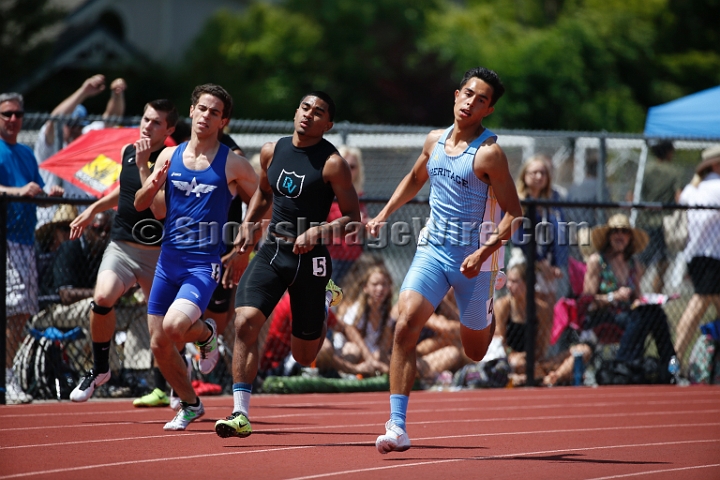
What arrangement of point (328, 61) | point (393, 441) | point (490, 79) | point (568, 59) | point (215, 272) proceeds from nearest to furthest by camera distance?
point (393, 441) < point (490, 79) < point (215, 272) < point (568, 59) < point (328, 61)

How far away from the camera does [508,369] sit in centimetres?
1133

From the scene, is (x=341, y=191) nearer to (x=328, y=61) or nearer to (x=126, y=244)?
(x=126, y=244)

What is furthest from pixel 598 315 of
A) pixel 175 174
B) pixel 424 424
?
pixel 175 174

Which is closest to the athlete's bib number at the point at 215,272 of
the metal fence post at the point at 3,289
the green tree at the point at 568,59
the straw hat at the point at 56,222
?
the metal fence post at the point at 3,289

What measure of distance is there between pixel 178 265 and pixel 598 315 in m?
5.53

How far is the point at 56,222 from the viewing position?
996cm

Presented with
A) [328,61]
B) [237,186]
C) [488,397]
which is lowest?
[488,397]

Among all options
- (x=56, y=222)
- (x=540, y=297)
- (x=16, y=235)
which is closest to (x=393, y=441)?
(x=16, y=235)

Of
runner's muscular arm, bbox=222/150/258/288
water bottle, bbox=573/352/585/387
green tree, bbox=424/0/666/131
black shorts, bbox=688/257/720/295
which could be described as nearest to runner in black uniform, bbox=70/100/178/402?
runner's muscular arm, bbox=222/150/258/288

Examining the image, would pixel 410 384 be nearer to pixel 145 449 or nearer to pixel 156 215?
pixel 145 449

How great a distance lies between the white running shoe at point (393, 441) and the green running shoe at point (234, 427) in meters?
0.90

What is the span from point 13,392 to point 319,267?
357cm

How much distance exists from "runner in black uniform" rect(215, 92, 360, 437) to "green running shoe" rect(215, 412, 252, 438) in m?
0.49

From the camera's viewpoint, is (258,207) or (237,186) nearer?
(258,207)
